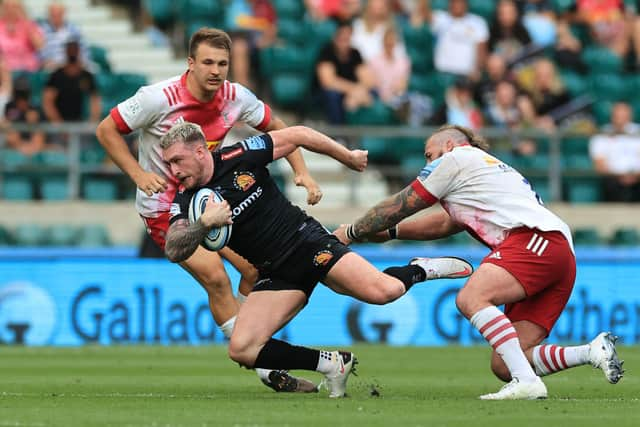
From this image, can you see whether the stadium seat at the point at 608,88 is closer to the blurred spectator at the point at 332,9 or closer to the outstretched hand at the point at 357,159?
the blurred spectator at the point at 332,9

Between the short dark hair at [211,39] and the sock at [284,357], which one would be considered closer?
the sock at [284,357]

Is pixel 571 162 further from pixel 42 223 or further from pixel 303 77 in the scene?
pixel 42 223

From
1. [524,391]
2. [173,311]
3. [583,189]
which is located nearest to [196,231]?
[524,391]

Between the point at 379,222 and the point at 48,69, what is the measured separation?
34.8 feet

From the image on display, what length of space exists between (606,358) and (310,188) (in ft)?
7.24

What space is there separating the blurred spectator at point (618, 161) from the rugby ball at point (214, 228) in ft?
34.6

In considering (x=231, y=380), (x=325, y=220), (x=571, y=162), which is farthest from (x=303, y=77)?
(x=231, y=380)

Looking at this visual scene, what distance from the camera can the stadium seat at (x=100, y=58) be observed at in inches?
A: 787

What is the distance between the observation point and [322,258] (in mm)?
9672

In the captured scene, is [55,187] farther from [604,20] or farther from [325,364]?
[325,364]

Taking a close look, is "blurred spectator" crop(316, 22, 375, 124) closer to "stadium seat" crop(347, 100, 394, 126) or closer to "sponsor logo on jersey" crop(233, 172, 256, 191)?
"stadium seat" crop(347, 100, 394, 126)

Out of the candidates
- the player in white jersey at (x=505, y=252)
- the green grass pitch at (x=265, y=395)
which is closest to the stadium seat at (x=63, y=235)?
the green grass pitch at (x=265, y=395)

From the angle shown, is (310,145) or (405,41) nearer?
(310,145)

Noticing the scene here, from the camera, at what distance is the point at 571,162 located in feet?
62.6
